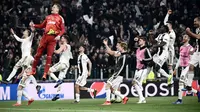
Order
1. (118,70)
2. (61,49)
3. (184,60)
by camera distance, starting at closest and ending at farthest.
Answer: (118,70), (184,60), (61,49)

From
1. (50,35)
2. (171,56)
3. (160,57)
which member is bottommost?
(160,57)

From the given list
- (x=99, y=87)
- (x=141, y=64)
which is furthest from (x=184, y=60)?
(x=99, y=87)

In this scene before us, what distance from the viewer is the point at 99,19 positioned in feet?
118

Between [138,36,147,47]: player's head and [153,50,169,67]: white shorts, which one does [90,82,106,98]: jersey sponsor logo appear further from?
[138,36,147,47]: player's head

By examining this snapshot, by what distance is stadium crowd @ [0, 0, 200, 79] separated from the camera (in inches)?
1298

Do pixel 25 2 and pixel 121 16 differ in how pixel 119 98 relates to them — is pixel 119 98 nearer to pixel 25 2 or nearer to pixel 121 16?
pixel 121 16

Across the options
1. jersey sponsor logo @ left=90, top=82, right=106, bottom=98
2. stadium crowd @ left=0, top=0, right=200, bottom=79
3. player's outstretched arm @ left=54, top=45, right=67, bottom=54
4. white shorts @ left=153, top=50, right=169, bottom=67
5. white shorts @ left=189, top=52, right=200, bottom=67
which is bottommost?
jersey sponsor logo @ left=90, top=82, right=106, bottom=98

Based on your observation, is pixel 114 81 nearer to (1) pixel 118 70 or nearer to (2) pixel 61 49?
(1) pixel 118 70

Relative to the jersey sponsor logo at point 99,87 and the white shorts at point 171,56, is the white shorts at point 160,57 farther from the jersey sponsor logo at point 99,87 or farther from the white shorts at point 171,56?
the jersey sponsor logo at point 99,87

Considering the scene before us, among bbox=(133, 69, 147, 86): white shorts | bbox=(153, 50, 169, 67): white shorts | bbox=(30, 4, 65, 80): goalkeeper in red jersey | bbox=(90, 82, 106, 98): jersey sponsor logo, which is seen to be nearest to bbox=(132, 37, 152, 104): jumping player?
bbox=(133, 69, 147, 86): white shorts

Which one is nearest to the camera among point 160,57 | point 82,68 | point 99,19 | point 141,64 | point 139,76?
point 139,76

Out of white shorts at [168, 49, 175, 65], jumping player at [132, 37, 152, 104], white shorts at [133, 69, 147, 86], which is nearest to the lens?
jumping player at [132, 37, 152, 104]

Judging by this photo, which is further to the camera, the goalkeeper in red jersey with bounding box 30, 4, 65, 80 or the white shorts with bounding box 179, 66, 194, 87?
the white shorts with bounding box 179, 66, 194, 87

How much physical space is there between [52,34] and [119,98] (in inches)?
171
